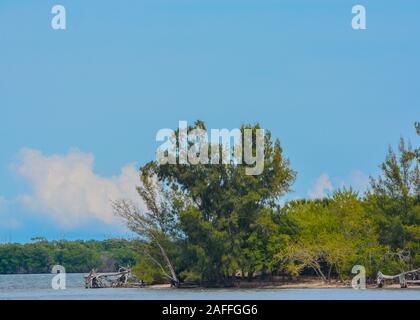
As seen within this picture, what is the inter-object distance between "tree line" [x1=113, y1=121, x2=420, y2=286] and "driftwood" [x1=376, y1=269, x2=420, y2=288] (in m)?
0.47

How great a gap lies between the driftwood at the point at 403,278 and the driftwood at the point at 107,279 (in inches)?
558

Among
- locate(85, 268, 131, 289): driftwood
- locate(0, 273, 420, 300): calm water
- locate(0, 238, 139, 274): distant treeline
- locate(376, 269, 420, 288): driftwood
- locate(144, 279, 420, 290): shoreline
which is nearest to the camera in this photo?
locate(0, 273, 420, 300): calm water

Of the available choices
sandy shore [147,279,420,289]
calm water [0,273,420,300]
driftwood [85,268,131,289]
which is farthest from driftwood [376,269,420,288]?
driftwood [85,268,131,289]

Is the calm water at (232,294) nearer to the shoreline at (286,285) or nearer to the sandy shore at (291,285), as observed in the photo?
the shoreline at (286,285)

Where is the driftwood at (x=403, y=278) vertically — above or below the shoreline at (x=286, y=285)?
above

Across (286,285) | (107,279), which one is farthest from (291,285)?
(107,279)

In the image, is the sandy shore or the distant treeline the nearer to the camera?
the sandy shore

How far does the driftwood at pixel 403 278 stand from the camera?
49031 mm

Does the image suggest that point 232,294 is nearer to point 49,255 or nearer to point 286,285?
point 286,285

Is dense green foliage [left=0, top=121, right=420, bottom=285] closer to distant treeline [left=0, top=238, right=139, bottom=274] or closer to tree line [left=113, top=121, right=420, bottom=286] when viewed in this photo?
tree line [left=113, top=121, right=420, bottom=286]

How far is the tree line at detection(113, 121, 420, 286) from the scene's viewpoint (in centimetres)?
5028

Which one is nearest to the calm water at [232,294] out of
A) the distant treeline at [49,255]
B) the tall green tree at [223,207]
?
the tall green tree at [223,207]

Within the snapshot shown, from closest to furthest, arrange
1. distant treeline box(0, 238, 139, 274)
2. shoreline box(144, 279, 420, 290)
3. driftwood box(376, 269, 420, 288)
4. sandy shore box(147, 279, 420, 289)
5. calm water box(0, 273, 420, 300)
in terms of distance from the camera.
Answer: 1. calm water box(0, 273, 420, 300)
2. driftwood box(376, 269, 420, 288)
3. shoreline box(144, 279, 420, 290)
4. sandy shore box(147, 279, 420, 289)
5. distant treeline box(0, 238, 139, 274)
